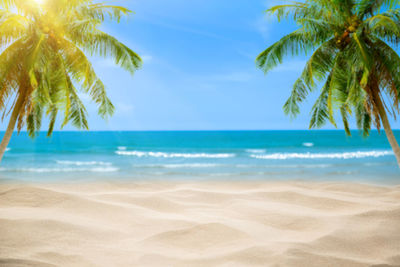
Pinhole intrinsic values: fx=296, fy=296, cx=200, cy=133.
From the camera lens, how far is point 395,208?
7.41 m

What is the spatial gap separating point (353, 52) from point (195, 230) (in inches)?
233

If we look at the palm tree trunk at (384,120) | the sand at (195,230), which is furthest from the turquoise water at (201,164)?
the palm tree trunk at (384,120)

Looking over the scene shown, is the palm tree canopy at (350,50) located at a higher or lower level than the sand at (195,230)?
higher

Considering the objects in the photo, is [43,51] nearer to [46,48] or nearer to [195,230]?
[46,48]

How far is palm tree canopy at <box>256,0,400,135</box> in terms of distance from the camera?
7.26 meters

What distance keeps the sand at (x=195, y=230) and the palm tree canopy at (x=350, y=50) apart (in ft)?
9.35

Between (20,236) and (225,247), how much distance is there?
A: 3989 mm

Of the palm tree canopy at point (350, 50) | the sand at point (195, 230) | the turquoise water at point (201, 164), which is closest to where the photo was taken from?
the sand at point (195, 230)

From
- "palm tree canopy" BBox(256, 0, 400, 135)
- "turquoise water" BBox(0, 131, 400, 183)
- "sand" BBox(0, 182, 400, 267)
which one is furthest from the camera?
"turquoise water" BBox(0, 131, 400, 183)

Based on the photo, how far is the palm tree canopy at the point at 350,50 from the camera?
726cm

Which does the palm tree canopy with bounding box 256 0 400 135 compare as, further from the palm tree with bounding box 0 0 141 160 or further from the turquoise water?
the turquoise water

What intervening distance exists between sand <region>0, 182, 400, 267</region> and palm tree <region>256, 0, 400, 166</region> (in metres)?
2.59

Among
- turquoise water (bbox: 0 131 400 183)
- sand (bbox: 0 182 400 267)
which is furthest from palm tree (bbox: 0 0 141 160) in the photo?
turquoise water (bbox: 0 131 400 183)

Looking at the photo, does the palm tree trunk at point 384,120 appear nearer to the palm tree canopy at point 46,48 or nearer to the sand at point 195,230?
the sand at point 195,230
